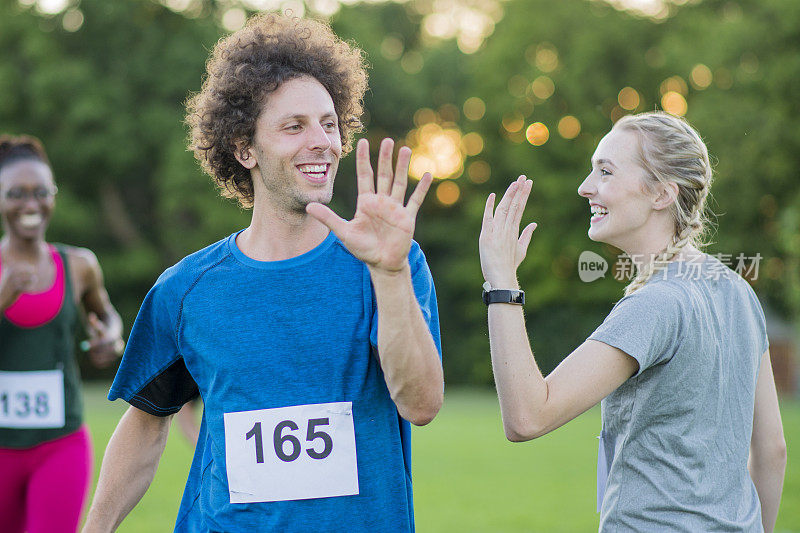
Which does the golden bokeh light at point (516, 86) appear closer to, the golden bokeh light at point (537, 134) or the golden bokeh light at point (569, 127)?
the golden bokeh light at point (537, 134)

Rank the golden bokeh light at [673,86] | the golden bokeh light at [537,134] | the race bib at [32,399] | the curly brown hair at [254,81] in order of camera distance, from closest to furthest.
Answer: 1. the curly brown hair at [254,81]
2. the race bib at [32,399]
3. the golden bokeh light at [673,86]
4. the golden bokeh light at [537,134]

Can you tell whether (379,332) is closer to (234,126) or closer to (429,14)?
(234,126)

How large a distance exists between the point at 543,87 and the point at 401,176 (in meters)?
33.9

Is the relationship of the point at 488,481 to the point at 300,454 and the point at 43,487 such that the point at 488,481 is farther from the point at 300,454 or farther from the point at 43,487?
the point at 300,454

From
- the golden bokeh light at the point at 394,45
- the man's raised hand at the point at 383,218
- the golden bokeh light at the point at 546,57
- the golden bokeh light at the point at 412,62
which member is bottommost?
the man's raised hand at the point at 383,218

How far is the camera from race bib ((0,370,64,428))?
16.8ft

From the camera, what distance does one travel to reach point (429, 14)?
4178cm

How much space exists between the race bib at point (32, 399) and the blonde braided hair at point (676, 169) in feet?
11.2

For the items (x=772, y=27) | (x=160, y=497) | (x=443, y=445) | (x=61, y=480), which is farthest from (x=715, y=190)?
(x=61, y=480)

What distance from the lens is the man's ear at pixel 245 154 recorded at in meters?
3.40

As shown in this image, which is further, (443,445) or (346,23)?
(346,23)

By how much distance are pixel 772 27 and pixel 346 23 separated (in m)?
14.6

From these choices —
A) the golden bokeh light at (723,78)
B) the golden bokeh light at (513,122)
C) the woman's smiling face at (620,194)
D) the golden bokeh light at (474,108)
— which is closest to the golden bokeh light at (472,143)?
the golden bokeh light at (474,108)

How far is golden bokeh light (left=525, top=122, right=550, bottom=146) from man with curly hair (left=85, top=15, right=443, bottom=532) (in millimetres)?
31726
